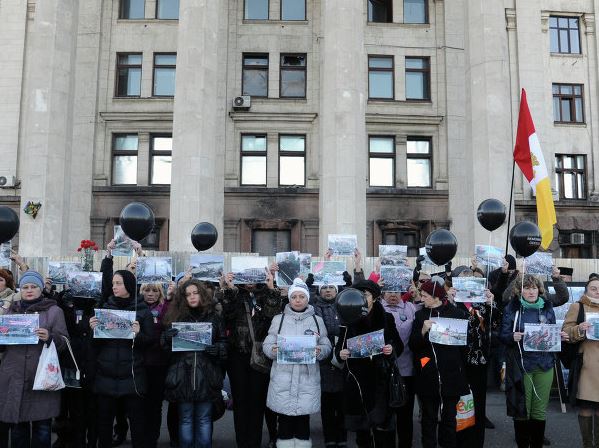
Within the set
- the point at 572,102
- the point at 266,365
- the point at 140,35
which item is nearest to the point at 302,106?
the point at 140,35

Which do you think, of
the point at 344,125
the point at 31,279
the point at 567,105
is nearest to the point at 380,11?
the point at 567,105

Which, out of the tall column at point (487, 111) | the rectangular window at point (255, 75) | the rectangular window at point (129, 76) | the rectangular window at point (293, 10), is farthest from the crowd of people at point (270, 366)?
the rectangular window at point (293, 10)

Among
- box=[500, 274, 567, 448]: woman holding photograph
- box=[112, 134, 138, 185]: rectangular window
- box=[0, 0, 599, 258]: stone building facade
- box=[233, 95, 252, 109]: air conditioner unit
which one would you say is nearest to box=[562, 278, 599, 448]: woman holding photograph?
box=[500, 274, 567, 448]: woman holding photograph

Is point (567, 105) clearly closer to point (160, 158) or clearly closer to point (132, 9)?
point (160, 158)

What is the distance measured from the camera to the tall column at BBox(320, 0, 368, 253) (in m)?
19.1

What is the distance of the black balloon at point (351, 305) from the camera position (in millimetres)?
6168

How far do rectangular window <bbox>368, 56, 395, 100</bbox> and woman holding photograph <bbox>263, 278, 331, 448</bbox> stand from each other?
20664 mm

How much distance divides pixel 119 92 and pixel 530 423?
23.3 m

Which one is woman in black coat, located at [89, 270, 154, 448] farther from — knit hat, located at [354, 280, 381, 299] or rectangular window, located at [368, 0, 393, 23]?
rectangular window, located at [368, 0, 393, 23]

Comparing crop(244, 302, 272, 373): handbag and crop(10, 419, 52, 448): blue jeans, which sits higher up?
crop(244, 302, 272, 373): handbag

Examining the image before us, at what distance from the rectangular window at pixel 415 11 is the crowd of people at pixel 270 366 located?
71.3 feet

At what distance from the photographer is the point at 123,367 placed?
6617mm

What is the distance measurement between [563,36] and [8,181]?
25.3 meters

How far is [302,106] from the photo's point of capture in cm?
2572
